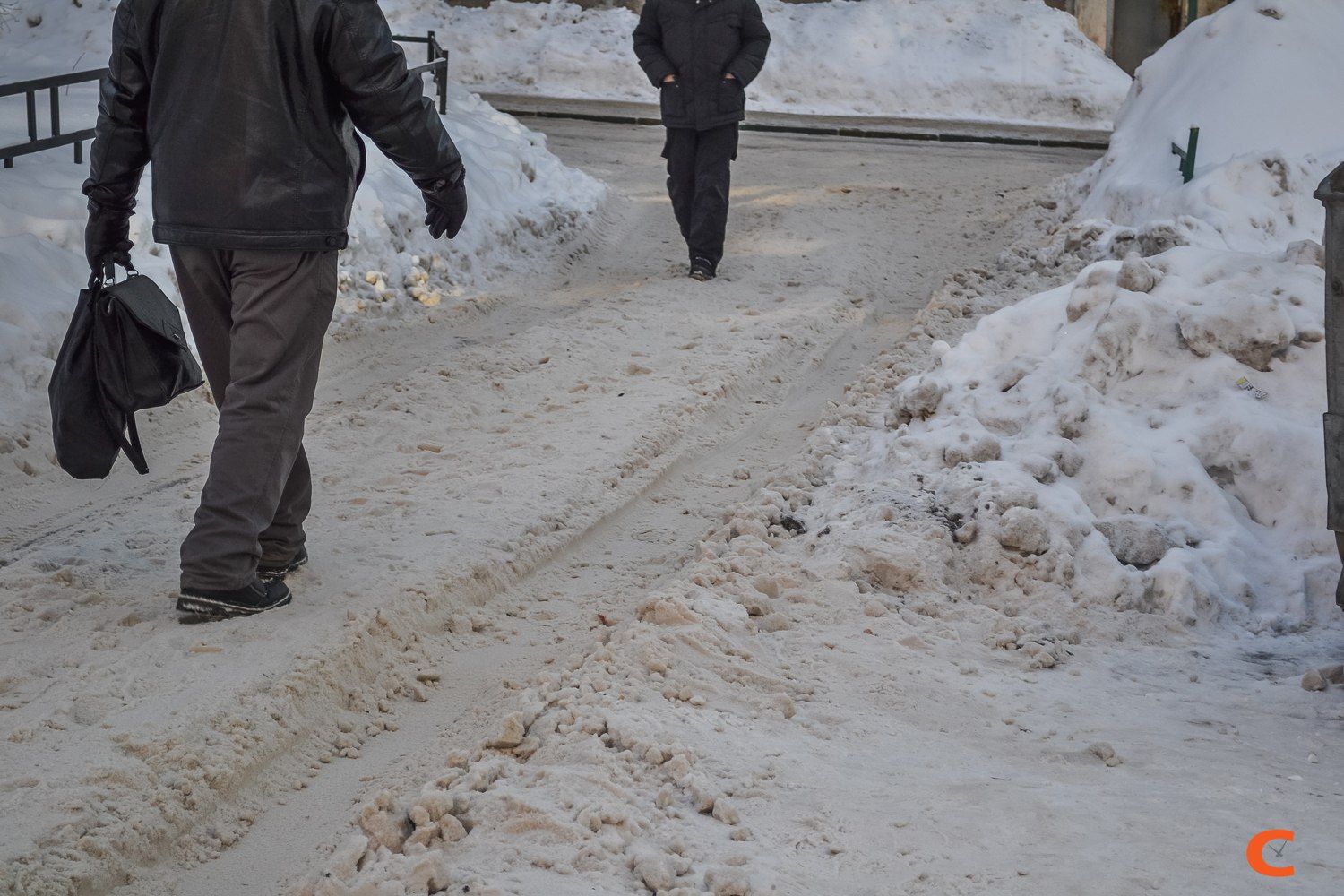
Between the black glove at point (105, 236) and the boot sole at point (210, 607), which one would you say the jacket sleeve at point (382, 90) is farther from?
the boot sole at point (210, 607)

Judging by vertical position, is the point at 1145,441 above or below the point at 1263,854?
above

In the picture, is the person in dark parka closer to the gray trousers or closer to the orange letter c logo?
the gray trousers

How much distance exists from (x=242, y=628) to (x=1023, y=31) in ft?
56.7

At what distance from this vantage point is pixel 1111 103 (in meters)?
17.3

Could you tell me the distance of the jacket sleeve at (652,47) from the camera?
8578 millimetres

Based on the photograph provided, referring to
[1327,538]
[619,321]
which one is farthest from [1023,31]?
[1327,538]

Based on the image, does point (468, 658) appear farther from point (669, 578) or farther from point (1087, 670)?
point (1087, 670)

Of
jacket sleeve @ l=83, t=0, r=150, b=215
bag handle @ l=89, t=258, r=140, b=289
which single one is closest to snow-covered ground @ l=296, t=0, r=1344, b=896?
bag handle @ l=89, t=258, r=140, b=289

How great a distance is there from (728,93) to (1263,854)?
21.0 ft

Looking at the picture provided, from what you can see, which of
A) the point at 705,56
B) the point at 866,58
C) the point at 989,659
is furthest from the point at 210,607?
the point at 866,58

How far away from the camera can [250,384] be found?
3893 mm

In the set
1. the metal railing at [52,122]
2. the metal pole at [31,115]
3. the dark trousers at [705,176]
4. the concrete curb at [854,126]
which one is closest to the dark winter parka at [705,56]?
the dark trousers at [705,176]

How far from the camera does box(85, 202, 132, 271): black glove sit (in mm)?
3990

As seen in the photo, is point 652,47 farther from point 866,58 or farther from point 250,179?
point 866,58
